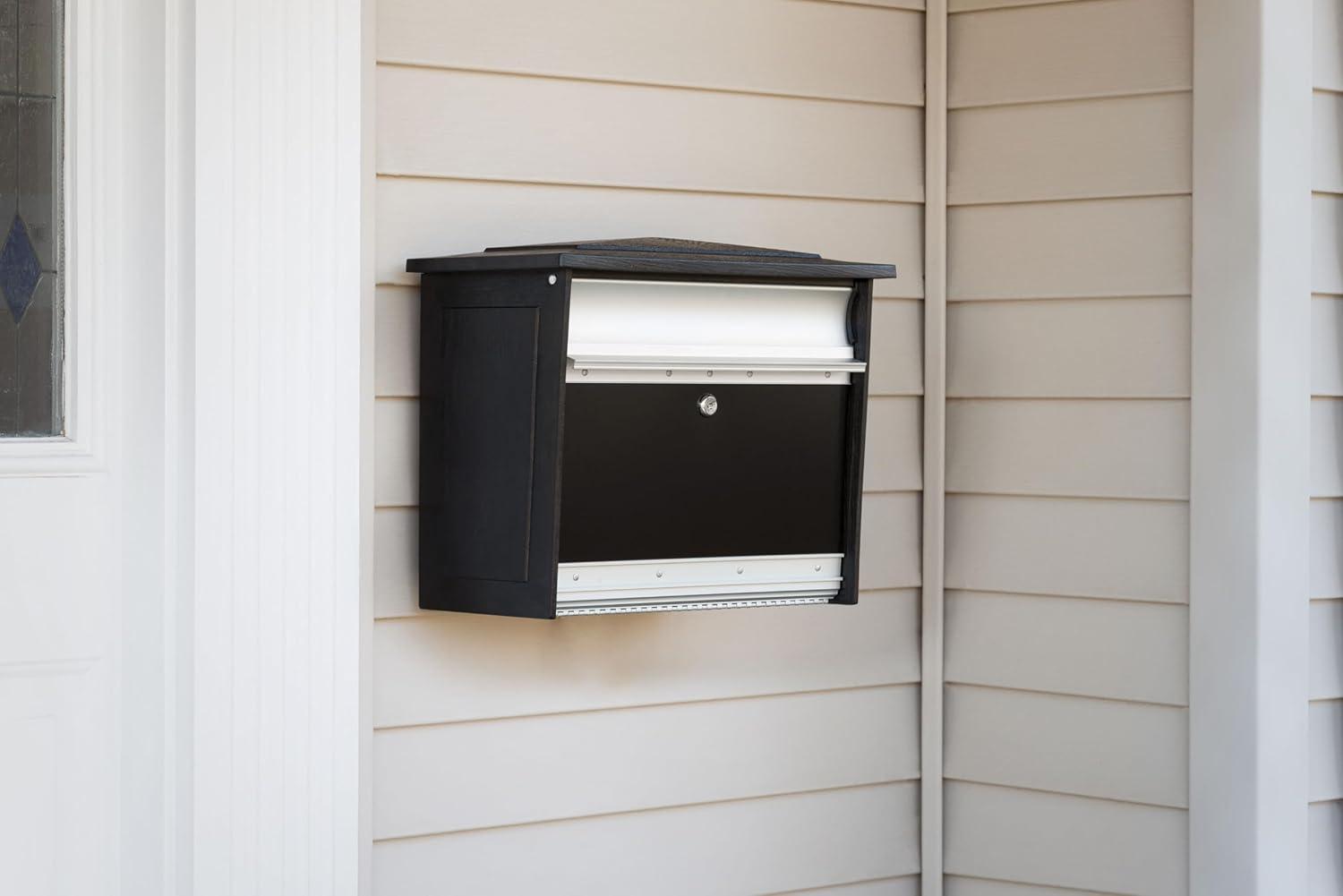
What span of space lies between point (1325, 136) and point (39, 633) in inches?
71.4

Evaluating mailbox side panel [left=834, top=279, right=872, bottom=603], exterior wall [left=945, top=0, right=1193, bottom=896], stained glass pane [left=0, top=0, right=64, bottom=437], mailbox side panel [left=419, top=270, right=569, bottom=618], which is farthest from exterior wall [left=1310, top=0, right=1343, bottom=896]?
stained glass pane [left=0, top=0, right=64, bottom=437]

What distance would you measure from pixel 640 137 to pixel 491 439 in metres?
0.51

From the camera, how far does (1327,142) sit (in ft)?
6.27

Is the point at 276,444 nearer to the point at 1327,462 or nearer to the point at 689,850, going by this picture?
the point at 689,850

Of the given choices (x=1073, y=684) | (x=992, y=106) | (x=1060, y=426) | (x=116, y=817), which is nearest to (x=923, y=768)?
(x=1073, y=684)

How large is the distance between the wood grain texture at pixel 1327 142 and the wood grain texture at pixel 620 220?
556 mm

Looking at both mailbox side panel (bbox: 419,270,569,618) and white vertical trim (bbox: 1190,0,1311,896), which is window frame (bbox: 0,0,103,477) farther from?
white vertical trim (bbox: 1190,0,1311,896)

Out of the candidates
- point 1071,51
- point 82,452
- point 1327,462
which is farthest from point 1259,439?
point 82,452

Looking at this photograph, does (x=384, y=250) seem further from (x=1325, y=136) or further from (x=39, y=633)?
(x=1325, y=136)

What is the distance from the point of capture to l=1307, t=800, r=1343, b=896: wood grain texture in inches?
75.4

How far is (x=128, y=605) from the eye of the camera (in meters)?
→ 1.64

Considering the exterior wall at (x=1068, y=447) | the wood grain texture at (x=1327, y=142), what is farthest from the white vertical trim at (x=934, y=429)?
the wood grain texture at (x=1327, y=142)

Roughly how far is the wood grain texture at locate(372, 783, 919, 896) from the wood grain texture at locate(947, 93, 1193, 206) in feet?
3.08

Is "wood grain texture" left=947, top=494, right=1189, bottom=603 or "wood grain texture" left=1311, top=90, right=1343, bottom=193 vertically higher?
"wood grain texture" left=1311, top=90, right=1343, bottom=193
